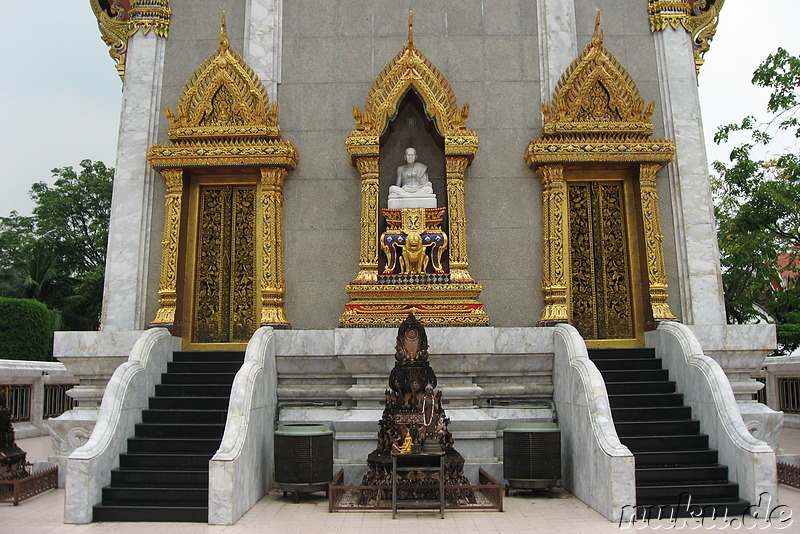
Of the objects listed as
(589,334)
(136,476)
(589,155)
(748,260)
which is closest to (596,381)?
(589,334)

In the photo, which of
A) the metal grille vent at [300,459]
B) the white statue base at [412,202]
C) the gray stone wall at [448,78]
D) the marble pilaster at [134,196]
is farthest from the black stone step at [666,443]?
the marble pilaster at [134,196]

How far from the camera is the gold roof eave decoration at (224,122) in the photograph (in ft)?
36.2

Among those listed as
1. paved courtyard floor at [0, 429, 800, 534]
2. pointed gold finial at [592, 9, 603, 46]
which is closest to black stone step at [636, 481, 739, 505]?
paved courtyard floor at [0, 429, 800, 534]

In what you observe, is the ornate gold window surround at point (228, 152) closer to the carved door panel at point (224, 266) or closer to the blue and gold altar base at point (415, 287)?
the carved door panel at point (224, 266)

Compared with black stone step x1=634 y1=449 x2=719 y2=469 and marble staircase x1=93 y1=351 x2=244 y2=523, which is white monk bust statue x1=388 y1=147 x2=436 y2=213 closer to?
marble staircase x1=93 y1=351 x2=244 y2=523

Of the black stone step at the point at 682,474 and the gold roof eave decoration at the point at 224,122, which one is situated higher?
the gold roof eave decoration at the point at 224,122

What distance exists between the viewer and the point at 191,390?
960cm

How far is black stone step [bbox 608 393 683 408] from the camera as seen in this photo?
30.2ft

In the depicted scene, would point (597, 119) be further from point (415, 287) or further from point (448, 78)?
point (415, 287)

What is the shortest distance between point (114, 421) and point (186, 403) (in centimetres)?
121

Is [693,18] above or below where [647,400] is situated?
above

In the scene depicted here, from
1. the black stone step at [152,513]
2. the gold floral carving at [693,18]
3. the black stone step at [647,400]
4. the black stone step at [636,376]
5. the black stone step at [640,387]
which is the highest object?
the gold floral carving at [693,18]

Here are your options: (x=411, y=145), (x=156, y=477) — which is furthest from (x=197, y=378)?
(x=411, y=145)

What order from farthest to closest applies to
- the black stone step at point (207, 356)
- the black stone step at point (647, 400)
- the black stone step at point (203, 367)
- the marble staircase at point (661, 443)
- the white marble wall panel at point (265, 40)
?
the white marble wall panel at point (265, 40)
the black stone step at point (207, 356)
the black stone step at point (203, 367)
the black stone step at point (647, 400)
the marble staircase at point (661, 443)
